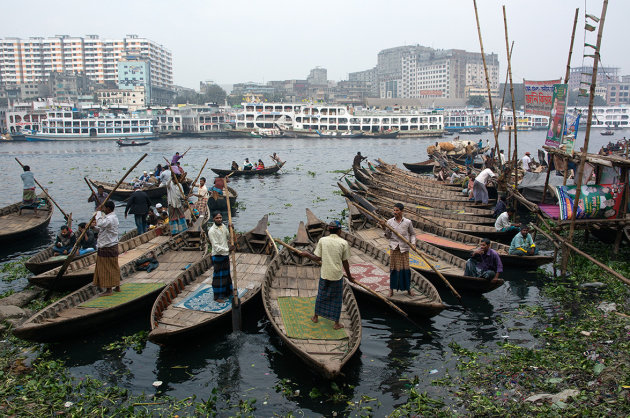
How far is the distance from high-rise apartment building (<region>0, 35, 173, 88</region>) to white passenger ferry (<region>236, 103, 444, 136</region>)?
5529 centimetres

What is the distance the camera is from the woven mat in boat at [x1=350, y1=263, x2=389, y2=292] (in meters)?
9.81

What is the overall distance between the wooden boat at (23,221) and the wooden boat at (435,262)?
10.1m

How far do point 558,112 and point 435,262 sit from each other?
583 centimetres

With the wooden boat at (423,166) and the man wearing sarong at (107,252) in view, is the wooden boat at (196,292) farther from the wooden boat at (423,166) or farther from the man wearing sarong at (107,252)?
→ the wooden boat at (423,166)

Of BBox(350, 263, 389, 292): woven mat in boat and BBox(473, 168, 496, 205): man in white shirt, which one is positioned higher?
BBox(473, 168, 496, 205): man in white shirt

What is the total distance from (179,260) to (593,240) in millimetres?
11196

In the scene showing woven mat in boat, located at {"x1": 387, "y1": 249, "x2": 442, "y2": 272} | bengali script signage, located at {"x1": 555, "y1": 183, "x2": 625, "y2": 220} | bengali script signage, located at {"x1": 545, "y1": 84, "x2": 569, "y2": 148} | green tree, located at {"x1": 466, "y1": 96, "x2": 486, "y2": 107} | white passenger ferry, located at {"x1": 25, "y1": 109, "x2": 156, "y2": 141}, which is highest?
green tree, located at {"x1": 466, "y1": 96, "x2": 486, "y2": 107}

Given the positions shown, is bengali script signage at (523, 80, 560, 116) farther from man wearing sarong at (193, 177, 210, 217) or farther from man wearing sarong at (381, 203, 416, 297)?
man wearing sarong at (193, 177, 210, 217)

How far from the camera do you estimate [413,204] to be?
1827 cm

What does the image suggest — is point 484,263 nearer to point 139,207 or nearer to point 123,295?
point 123,295

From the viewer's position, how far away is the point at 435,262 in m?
11.2

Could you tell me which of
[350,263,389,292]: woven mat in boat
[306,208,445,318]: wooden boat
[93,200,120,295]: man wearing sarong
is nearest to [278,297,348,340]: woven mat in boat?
[306,208,445,318]: wooden boat

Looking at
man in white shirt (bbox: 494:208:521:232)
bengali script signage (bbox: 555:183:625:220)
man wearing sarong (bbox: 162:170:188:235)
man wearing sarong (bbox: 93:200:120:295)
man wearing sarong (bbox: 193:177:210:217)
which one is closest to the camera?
man wearing sarong (bbox: 93:200:120:295)

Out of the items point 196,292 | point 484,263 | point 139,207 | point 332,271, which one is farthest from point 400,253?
point 139,207
